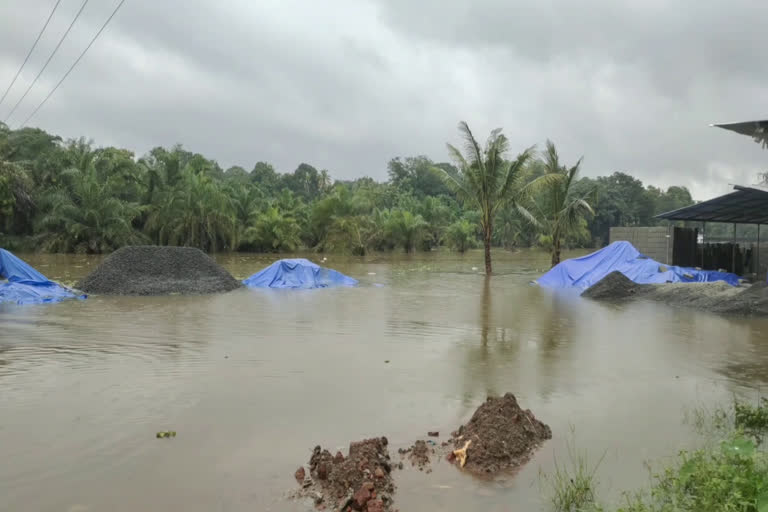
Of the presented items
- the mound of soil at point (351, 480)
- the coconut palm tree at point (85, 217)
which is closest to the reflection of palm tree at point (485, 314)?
the mound of soil at point (351, 480)

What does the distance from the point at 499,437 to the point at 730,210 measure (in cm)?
2046

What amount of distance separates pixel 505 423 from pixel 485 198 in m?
19.8

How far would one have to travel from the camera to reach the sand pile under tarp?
41.7ft

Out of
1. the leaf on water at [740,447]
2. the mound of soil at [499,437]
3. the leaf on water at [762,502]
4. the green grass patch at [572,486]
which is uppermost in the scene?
the leaf on water at [740,447]

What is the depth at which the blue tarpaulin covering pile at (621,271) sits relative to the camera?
18.4 m

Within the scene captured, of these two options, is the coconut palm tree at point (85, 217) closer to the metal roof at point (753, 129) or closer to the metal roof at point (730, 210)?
the metal roof at point (730, 210)

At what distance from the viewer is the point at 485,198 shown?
938 inches

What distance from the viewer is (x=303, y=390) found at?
636 cm

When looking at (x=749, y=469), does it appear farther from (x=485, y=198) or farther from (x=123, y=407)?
(x=485, y=198)

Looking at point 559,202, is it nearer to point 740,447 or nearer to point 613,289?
point 613,289

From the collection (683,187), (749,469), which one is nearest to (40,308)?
(749,469)

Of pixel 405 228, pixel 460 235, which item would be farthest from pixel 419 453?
pixel 460 235

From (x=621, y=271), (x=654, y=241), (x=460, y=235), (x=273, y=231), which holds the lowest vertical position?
(x=621, y=271)

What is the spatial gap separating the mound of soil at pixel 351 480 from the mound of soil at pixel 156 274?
1301cm
